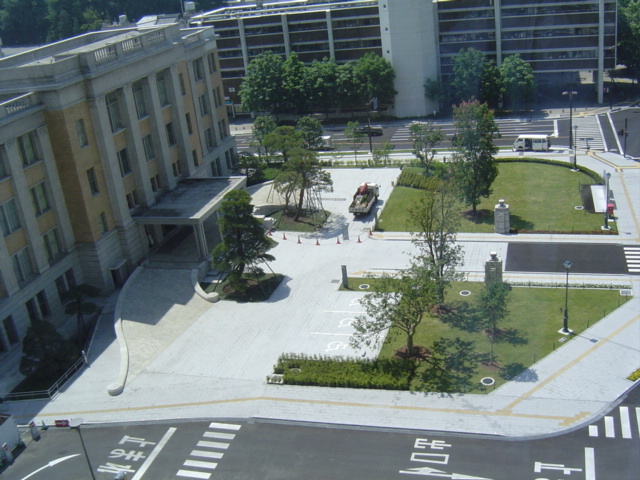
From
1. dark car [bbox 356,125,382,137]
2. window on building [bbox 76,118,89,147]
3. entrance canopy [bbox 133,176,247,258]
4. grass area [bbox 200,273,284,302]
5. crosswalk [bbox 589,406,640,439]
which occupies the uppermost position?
window on building [bbox 76,118,89,147]

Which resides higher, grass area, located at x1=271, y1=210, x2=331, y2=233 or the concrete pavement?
grass area, located at x1=271, y1=210, x2=331, y2=233

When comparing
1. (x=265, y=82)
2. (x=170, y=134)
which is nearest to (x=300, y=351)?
(x=170, y=134)

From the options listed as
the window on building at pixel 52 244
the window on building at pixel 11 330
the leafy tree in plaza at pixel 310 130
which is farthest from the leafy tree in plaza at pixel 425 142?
the window on building at pixel 11 330

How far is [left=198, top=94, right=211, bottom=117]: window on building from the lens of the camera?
73.3 m

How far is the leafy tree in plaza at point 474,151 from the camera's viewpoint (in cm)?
6162

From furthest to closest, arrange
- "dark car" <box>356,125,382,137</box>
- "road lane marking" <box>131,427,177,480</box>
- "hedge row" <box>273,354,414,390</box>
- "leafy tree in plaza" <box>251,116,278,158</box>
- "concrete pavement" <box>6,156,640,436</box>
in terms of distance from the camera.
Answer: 1. "dark car" <box>356,125,382,137</box>
2. "leafy tree in plaza" <box>251,116,278,158</box>
3. "hedge row" <box>273,354,414,390</box>
4. "concrete pavement" <box>6,156,640,436</box>
5. "road lane marking" <box>131,427,177,480</box>

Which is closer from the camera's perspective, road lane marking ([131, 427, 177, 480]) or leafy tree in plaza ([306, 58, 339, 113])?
road lane marking ([131, 427, 177, 480])

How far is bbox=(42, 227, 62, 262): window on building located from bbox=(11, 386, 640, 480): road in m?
15.7

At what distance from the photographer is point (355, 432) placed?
38094 mm

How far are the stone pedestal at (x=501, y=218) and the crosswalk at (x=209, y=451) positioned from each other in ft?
97.6

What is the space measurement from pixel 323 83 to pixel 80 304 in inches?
2335

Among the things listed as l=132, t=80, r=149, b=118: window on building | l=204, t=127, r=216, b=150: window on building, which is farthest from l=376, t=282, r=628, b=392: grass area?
l=204, t=127, r=216, b=150: window on building

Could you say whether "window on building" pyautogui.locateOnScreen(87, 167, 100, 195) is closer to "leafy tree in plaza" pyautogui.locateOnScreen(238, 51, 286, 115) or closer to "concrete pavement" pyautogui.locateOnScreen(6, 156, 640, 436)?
"concrete pavement" pyautogui.locateOnScreen(6, 156, 640, 436)

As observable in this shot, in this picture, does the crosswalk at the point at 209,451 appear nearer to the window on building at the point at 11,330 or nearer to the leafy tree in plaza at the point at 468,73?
the window on building at the point at 11,330
